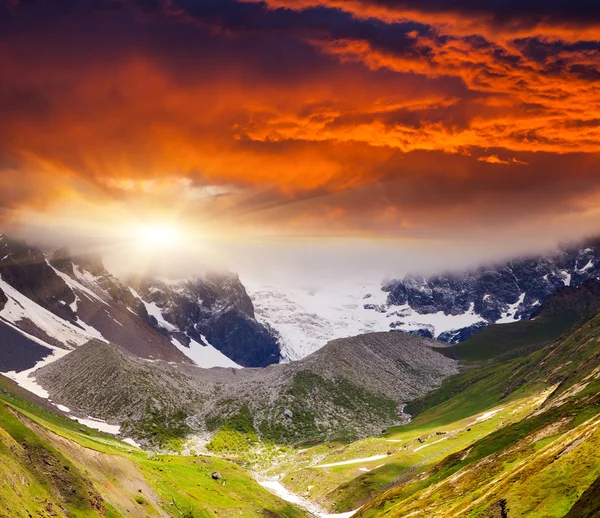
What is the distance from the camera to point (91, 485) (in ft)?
308

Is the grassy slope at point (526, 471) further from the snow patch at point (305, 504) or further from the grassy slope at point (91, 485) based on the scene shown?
the grassy slope at point (91, 485)

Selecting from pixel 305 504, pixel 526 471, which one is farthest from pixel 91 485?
pixel 305 504

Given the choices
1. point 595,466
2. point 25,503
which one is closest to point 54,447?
point 25,503

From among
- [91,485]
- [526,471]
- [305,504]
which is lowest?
[305,504]

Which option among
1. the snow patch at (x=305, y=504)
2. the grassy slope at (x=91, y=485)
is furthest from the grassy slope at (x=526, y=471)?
the grassy slope at (x=91, y=485)

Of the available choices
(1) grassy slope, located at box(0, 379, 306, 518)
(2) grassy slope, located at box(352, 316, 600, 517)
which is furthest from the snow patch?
(2) grassy slope, located at box(352, 316, 600, 517)

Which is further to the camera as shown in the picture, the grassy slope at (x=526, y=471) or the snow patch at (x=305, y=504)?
the snow patch at (x=305, y=504)

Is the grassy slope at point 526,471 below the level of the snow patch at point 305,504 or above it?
above

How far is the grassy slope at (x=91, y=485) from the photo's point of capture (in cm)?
8000

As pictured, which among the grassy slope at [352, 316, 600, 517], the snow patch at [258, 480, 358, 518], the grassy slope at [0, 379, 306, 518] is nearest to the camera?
the grassy slope at [352, 316, 600, 517]

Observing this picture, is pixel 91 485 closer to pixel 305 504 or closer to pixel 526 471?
pixel 526 471

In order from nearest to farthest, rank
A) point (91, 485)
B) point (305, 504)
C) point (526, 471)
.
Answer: point (526, 471)
point (91, 485)
point (305, 504)

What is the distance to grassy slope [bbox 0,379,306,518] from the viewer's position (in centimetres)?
8000

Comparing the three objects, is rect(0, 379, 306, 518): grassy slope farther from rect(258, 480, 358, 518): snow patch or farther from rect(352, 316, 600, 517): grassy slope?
rect(352, 316, 600, 517): grassy slope
